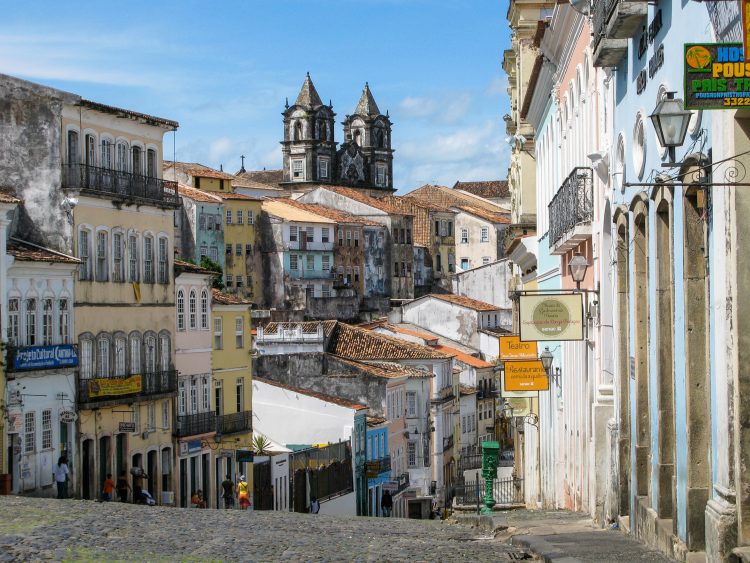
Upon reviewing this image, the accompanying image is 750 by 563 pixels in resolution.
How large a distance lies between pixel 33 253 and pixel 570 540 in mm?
25288

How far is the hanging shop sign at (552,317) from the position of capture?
22.3 m

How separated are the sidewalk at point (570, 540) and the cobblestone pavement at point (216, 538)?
341mm

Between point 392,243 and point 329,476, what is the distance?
69.2 m

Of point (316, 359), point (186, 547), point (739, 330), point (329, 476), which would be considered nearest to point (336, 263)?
point (316, 359)

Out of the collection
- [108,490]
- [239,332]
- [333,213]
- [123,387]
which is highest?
[333,213]

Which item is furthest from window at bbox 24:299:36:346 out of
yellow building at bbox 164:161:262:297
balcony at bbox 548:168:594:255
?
yellow building at bbox 164:161:262:297

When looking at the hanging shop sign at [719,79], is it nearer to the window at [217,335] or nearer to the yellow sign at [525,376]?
the yellow sign at [525,376]

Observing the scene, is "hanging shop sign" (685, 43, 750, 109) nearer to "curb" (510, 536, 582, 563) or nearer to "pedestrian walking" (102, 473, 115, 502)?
"curb" (510, 536, 582, 563)

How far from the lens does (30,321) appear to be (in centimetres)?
3953

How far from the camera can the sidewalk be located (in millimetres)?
15148

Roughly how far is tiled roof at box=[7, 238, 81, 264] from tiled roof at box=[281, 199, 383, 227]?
7190 cm

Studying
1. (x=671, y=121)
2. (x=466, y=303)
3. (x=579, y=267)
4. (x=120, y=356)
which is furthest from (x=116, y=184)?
→ (x=466, y=303)

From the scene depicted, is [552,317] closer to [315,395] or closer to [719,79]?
[719,79]

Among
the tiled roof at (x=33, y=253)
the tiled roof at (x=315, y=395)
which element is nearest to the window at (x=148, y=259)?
the tiled roof at (x=33, y=253)
